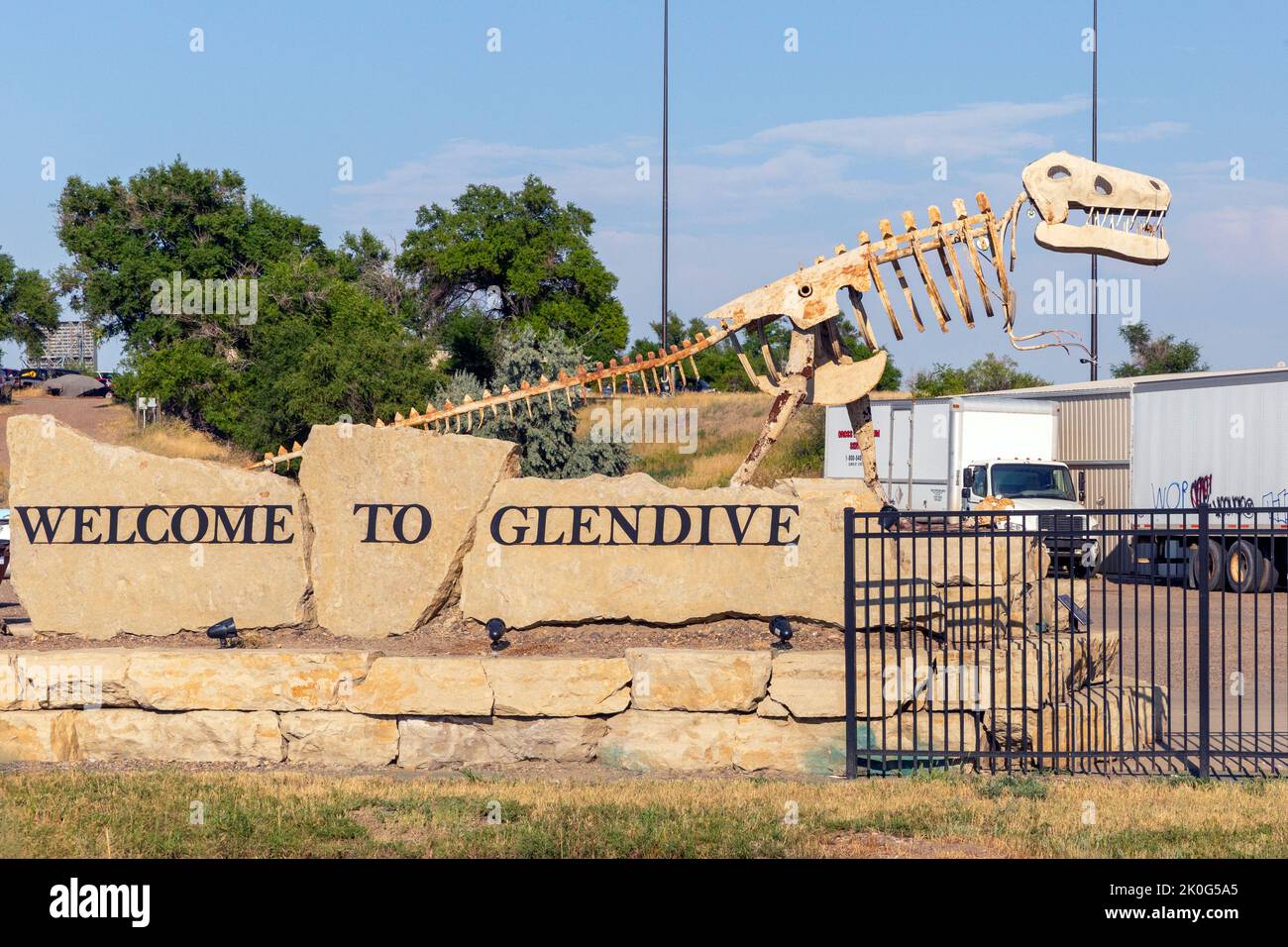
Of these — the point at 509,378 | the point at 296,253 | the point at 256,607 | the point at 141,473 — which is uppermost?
the point at 296,253

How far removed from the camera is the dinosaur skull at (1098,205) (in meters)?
13.2

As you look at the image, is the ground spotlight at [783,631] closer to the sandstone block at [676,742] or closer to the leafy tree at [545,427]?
the sandstone block at [676,742]

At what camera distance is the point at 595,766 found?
9688mm

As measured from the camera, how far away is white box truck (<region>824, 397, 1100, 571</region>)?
23516 mm

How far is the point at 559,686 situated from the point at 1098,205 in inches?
299

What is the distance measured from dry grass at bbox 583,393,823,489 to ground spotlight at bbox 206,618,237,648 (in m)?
21.2

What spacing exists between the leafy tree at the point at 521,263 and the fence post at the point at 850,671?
35972 mm

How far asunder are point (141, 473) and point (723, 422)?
31.8 m

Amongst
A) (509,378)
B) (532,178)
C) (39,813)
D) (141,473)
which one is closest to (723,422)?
(532,178)

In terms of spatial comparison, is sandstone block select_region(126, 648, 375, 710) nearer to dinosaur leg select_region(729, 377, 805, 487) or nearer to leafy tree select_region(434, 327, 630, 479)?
dinosaur leg select_region(729, 377, 805, 487)

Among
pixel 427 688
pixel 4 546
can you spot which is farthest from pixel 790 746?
pixel 4 546

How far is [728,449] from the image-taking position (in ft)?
128
